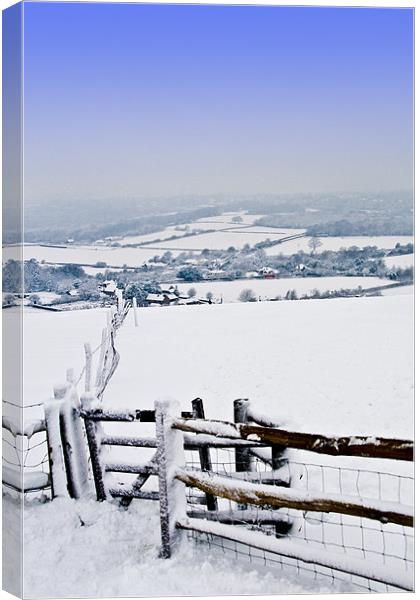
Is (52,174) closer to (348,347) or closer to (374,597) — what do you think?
(348,347)

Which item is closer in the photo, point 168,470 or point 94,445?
point 168,470

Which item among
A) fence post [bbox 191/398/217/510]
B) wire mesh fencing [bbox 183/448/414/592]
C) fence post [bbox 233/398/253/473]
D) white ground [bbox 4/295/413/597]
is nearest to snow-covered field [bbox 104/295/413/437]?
white ground [bbox 4/295/413/597]

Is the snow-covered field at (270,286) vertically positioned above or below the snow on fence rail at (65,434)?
above

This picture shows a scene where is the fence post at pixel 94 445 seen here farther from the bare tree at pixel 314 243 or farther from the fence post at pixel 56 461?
the bare tree at pixel 314 243

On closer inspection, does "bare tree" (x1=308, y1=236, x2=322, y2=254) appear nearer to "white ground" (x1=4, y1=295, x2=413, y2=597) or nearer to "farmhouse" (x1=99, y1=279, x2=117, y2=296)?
"white ground" (x1=4, y1=295, x2=413, y2=597)

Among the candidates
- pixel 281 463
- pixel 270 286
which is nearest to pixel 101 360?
pixel 270 286

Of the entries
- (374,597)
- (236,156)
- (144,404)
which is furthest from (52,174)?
(374,597)

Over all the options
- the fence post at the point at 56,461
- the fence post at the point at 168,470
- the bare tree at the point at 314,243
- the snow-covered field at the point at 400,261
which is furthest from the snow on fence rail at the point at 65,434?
the snow-covered field at the point at 400,261

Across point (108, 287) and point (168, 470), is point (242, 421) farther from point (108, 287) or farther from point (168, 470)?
point (108, 287)
